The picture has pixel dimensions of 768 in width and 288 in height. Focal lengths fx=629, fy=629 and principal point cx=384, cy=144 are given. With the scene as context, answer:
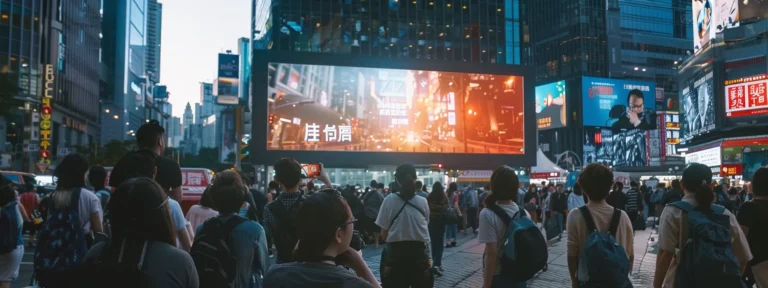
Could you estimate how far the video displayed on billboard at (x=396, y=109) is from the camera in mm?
32500

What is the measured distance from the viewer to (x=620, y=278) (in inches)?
170

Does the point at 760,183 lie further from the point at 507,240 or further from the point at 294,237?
the point at 294,237

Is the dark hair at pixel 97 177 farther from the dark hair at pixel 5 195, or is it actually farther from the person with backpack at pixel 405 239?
the person with backpack at pixel 405 239

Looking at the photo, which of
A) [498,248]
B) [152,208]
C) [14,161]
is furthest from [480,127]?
[14,161]

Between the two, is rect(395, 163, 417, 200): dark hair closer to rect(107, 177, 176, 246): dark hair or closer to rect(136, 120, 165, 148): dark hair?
rect(136, 120, 165, 148): dark hair

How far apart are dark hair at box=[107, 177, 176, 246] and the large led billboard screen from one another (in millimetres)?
29122

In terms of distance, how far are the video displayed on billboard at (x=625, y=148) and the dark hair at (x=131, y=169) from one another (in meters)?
90.1

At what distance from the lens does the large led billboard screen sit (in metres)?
32.2

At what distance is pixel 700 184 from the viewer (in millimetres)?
5145

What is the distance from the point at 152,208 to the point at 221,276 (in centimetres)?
132

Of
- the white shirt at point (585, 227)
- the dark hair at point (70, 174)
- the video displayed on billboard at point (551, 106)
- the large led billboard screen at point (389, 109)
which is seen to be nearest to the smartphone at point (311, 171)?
the dark hair at point (70, 174)

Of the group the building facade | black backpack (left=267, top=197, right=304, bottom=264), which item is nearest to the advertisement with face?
black backpack (left=267, top=197, right=304, bottom=264)

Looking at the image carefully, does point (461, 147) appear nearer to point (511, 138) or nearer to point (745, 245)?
point (511, 138)

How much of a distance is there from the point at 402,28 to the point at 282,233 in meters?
62.5
